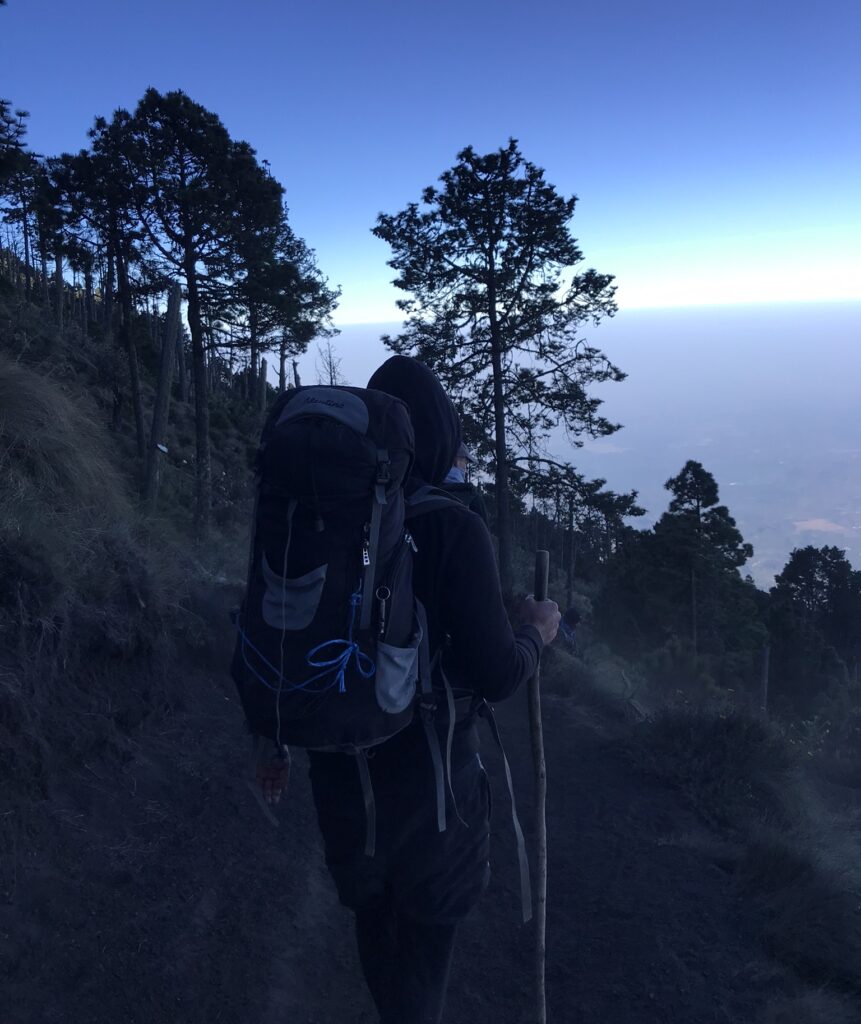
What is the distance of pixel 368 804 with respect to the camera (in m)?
1.71

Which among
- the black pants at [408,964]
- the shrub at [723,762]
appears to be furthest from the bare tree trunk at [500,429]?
the black pants at [408,964]

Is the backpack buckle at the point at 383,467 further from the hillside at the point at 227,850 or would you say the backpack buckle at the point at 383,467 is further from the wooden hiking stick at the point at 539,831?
the hillside at the point at 227,850

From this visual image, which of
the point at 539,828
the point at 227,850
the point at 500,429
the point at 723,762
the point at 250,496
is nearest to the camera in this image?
the point at 539,828

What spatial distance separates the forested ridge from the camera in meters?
4.43

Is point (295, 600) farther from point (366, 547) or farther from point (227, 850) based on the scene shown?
point (227, 850)

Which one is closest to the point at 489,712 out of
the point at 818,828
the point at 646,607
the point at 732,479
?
the point at 818,828

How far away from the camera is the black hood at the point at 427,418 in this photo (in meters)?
1.83

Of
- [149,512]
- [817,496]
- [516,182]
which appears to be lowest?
[149,512]

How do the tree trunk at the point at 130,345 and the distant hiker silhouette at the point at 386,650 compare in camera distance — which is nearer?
the distant hiker silhouette at the point at 386,650

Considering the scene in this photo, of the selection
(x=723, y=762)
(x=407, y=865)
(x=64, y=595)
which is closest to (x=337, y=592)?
(x=407, y=865)

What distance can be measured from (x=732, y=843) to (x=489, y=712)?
4161mm

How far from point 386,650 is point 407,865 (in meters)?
0.61

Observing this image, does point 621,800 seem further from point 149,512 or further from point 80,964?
point 149,512

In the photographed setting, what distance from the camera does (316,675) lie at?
1520 mm
